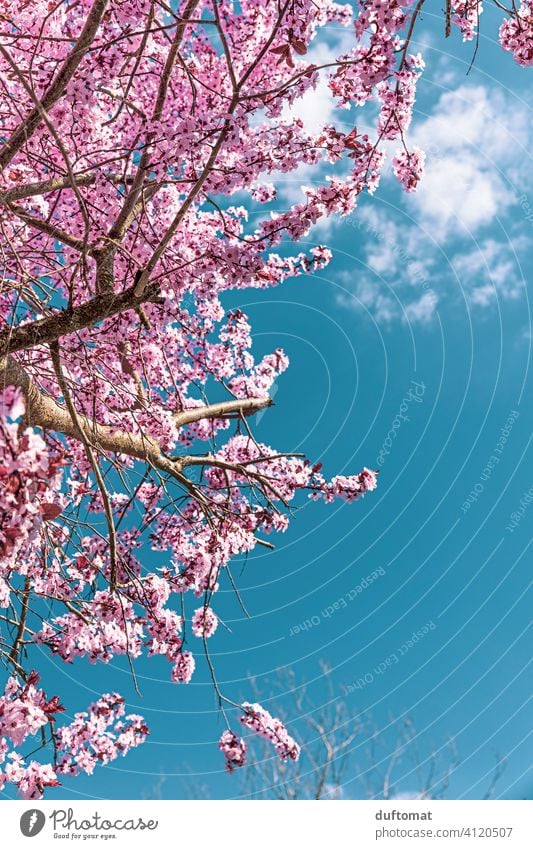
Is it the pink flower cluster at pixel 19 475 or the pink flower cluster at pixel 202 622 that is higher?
the pink flower cluster at pixel 202 622

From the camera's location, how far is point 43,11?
472 cm

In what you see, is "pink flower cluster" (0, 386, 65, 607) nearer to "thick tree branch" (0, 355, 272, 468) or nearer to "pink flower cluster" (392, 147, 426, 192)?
"thick tree branch" (0, 355, 272, 468)

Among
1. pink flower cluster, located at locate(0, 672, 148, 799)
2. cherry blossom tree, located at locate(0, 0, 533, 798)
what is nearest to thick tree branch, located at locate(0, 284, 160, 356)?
cherry blossom tree, located at locate(0, 0, 533, 798)

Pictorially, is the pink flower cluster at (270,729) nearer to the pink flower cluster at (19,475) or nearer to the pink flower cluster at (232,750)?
the pink flower cluster at (232,750)

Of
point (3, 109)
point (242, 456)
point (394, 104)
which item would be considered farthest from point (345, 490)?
point (3, 109)

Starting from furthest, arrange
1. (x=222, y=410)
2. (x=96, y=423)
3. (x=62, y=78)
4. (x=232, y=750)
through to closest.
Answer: (x=222, y=410)
(x=232, y=750)
(x=96, y=423)
(x=62, y=78)

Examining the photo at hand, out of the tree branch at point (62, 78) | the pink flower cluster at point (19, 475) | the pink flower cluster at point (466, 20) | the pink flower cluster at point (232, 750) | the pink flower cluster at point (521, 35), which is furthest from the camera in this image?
the pink flower cluster at point (232, 750)

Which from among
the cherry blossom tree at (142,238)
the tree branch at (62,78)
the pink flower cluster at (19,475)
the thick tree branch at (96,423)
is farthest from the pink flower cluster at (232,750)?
the tree branch at (62,78)

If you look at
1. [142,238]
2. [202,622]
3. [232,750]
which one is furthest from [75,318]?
[232,750]

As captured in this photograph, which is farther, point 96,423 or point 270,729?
point 270,729

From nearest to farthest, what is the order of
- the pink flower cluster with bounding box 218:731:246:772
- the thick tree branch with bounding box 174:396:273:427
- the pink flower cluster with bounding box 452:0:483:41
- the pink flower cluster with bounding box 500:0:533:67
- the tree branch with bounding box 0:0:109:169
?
the tree branch with bounding box 0:0:109:169 < the pink flower cluster with bounding box 500:0:533:67 < the pink flower cluster with bounding box 452:0:483:41 < the pink flower cluster with bounding box 218:731:246:772 < the thick tree branch with bounding box 174:396:273:427

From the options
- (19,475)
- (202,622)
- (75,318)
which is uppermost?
(75,318)

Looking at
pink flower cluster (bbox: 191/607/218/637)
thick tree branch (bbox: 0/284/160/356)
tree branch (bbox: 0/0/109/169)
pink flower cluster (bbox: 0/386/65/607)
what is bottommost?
pink flower cluster (bbox: 0/386/65/607)

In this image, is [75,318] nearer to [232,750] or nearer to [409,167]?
[409,167]
